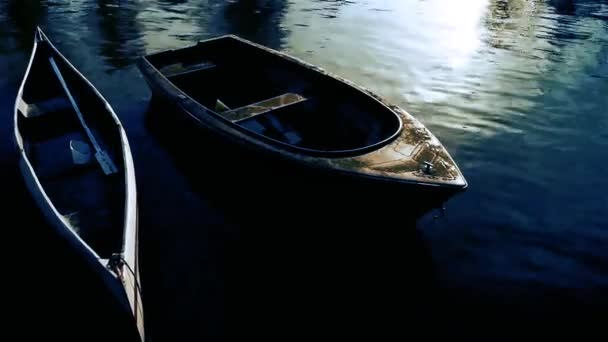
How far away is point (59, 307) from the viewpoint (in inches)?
267

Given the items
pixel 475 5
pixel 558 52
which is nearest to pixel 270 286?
pixel 558 52

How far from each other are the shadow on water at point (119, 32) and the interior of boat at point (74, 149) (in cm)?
489

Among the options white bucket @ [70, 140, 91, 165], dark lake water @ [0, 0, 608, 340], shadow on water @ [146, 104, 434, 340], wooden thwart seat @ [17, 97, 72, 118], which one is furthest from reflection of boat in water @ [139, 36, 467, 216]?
wooden thwart seat @ [17, 97, 72, 118]

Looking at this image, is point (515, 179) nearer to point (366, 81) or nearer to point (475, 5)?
point (366, 81)

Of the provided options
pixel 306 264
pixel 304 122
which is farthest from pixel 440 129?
pixel 306 264

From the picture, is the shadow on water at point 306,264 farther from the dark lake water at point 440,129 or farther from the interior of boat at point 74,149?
the interior of boat at point 74,149

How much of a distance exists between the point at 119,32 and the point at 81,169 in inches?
653

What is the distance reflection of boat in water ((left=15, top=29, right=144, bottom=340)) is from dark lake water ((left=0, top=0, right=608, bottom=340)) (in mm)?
1048

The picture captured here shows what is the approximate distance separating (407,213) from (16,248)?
25.1 feet

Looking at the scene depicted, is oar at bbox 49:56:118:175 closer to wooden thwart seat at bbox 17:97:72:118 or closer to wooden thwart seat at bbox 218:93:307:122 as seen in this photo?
wooden thwart seat at bbox 17:97:72:118

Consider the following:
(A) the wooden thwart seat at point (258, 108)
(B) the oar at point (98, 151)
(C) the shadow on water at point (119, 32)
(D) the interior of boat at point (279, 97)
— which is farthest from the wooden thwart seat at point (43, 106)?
(C) the shadow on water at point (119, 32)

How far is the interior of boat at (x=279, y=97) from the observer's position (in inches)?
397

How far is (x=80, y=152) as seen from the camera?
9.42m

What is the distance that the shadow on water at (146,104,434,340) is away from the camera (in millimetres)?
7062
